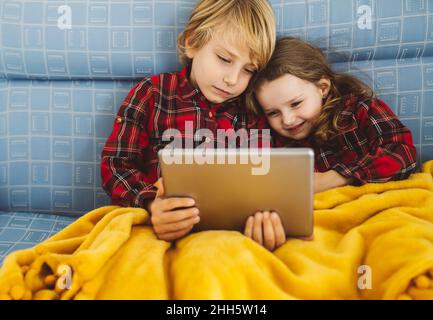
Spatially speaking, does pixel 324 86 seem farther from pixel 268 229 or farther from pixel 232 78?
pixel 268 229

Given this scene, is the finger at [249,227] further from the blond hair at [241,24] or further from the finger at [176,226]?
the blond hair at [241,24]

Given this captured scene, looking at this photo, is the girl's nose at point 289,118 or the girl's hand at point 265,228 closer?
the girl's hand at point 265,228

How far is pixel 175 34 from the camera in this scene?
4.18 feet

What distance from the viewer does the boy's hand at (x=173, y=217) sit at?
87 centimetres

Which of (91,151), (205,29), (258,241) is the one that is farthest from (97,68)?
(258,241)

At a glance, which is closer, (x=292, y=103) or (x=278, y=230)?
(x=278, y=230)

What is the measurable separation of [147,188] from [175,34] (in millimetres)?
425

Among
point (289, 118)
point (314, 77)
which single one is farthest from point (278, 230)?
point (314, 77)

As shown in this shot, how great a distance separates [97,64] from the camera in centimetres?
128

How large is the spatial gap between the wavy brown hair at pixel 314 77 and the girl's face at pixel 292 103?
0.5 inches

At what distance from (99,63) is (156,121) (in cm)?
23

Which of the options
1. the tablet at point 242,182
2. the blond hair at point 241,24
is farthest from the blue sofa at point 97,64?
the tablet at point 242,182
